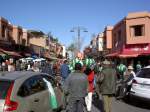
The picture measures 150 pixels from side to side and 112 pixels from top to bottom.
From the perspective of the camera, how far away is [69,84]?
8836 mm

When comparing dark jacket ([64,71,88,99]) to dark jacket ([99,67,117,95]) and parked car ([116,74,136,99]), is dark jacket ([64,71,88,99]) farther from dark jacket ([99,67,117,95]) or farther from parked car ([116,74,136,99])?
parked car ([116,74,136,99])

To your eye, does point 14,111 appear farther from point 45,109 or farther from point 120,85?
point 120,85

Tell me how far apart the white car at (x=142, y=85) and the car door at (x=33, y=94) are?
510 centimetres

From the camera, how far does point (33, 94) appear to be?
26.9 feet

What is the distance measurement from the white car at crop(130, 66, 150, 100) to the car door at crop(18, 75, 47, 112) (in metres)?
5.10

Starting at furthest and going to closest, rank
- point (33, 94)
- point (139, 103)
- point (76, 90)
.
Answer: point (139, 103), point (76, 90), point (33, 94)

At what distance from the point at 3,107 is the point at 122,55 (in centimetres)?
3031

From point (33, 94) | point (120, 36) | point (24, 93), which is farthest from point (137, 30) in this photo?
point (24, 93)

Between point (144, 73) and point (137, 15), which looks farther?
point (137, 15)

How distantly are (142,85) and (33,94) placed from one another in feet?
20.4

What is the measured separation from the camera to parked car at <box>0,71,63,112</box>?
730 centimetres

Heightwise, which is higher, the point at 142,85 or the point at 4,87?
the point at 4,87

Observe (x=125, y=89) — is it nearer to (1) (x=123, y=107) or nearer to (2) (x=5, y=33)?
(1) (x=123, y=107)

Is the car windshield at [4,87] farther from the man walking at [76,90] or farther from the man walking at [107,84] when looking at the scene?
the man walking at [107,84]
